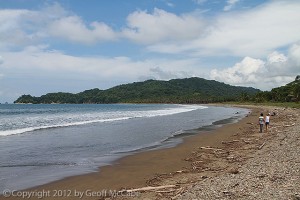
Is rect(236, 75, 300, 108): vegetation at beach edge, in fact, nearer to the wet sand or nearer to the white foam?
the white foam

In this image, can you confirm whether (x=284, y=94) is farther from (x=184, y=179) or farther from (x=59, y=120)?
(x=184, y=179)

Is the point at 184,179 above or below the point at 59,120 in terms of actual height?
below

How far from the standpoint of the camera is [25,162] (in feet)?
51.4

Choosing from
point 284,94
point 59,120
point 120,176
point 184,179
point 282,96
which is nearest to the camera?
point 184,179

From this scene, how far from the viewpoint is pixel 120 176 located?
1310 cm

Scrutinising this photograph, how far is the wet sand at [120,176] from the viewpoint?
10703mm

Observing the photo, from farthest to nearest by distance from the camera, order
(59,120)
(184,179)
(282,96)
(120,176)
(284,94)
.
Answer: (282,96), (284,94), (59,120), (120,176), (184,179)

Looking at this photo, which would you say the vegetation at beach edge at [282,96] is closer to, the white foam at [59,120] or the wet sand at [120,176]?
the white foam at [59,120]

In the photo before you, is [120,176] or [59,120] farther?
[59,120]

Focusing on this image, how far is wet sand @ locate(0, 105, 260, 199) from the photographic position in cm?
1070

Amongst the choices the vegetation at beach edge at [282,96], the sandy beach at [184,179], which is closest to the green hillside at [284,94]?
the vegetation at beach edge at [282,96]

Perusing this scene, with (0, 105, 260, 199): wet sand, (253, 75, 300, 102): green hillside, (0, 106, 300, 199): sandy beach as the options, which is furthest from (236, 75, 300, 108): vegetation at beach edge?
(0, 106, 300, 199): sandy beach

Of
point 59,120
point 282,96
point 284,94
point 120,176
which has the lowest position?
point 120,176

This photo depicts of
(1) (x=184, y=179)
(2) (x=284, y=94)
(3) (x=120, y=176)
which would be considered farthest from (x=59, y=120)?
(2) (x=284, y=94)
